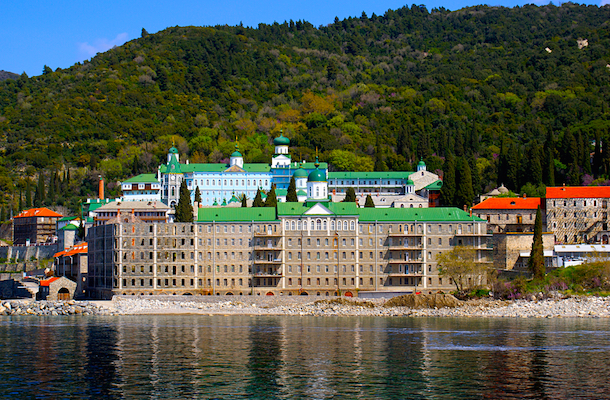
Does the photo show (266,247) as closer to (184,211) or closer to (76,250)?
(184,211)

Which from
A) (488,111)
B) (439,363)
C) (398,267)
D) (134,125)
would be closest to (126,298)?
(398,267)

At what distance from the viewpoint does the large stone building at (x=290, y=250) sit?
8706 cm

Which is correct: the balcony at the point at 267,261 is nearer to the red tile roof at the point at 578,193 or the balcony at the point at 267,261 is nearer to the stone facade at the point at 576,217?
the stone facade at the point at 576,217

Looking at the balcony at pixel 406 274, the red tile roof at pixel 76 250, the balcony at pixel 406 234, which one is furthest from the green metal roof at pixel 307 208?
the red tile roof at pixel 76 250

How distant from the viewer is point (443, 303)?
77000 mm

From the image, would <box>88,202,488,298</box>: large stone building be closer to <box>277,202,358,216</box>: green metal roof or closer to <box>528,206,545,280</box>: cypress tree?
<box>277,202,358,216</box>: green metal roof

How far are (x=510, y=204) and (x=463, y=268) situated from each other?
17429 millimetres

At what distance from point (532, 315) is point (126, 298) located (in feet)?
132

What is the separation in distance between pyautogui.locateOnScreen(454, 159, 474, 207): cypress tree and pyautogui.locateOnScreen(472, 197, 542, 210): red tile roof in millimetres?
6858

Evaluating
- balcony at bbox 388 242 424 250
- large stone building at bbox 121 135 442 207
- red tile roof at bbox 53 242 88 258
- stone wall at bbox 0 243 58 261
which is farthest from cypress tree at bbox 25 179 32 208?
balcony at bbox 388 242 424 250

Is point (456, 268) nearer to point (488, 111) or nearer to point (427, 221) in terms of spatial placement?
point (427, 221)

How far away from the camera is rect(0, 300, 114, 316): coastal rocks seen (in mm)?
78250

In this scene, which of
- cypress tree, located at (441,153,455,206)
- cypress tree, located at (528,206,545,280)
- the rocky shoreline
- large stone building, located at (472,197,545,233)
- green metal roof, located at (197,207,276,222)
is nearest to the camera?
the rocky shoreline

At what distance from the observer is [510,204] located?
95000 mm
